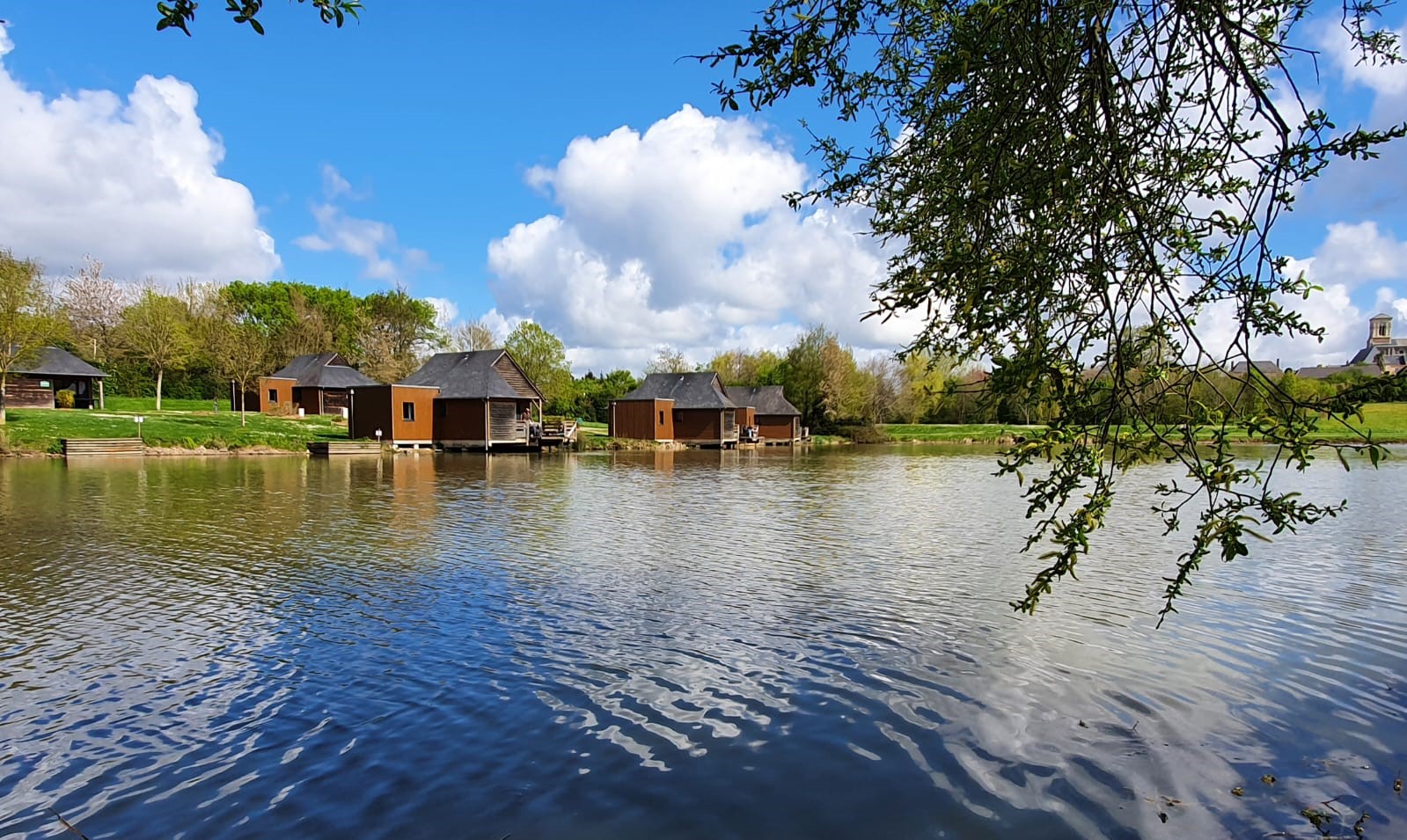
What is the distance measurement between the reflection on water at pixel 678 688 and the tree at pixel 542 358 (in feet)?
194

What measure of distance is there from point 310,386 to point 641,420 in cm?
2637

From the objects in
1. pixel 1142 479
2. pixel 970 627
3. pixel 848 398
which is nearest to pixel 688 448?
pixel 848 398

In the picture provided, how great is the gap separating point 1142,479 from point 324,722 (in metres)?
27.4

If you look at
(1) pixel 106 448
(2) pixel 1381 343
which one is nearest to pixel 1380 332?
(2) pixel 1381 343

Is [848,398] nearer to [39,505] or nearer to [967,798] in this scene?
[39,505]

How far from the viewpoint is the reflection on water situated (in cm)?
489

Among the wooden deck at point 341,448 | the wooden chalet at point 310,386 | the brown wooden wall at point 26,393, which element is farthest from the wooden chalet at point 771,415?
the brown wooden wall at point 26,393

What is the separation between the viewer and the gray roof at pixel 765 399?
231 feet

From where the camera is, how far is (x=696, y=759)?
5.51 m

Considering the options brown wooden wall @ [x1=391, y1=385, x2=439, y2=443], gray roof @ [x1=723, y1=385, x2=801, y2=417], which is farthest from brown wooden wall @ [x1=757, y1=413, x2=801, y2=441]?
brown wooden wall @ [x1=391, y1=385, x2=439, y2=443]

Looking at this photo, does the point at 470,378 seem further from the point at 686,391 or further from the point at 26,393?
the point at 26,393

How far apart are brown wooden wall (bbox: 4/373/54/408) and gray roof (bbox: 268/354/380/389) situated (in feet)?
45.3

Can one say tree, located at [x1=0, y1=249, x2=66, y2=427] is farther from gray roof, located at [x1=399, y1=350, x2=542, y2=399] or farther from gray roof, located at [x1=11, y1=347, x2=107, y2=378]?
gray roof, located at [x1=399, y1=350, x2=542, y2=399]

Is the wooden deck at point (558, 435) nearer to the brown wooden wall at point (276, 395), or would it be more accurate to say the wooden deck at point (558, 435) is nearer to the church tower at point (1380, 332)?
the brown wooden wall at point (276, 395)
